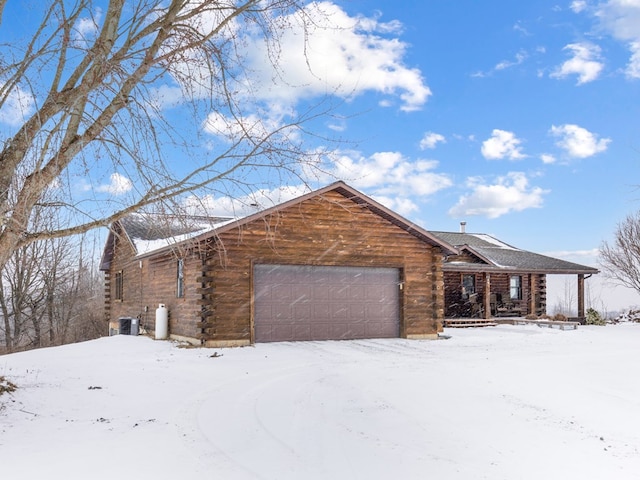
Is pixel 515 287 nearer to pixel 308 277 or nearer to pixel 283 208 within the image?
pixel 308 277

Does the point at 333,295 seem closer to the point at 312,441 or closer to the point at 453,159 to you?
the point at 453,159

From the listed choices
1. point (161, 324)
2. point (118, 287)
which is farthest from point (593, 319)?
point (118, 287)

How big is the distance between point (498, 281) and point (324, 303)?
1493 centimetres

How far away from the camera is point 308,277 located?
16.2 metres

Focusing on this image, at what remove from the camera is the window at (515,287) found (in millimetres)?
28531

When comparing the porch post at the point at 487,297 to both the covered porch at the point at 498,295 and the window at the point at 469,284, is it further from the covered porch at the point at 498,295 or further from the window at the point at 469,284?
the window at the point at 469,284

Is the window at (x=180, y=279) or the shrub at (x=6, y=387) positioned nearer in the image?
the shrub at (x=6, y=387)

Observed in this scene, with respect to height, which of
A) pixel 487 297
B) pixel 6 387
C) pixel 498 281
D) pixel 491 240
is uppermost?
pixel 491 240

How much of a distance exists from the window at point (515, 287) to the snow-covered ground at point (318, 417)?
15.7 metres

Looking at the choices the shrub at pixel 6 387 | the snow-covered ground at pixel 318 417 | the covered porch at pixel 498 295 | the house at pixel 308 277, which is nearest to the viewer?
the snow-covered ground at pixel 318 417

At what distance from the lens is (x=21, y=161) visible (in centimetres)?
735

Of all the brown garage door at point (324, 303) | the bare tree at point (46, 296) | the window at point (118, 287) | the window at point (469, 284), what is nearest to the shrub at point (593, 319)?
the window at point (469, 284)

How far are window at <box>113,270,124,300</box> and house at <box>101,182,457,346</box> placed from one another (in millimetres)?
6175

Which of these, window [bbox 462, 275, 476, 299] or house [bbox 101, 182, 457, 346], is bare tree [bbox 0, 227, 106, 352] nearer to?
house [bbox 101, 182, 457, 346]
